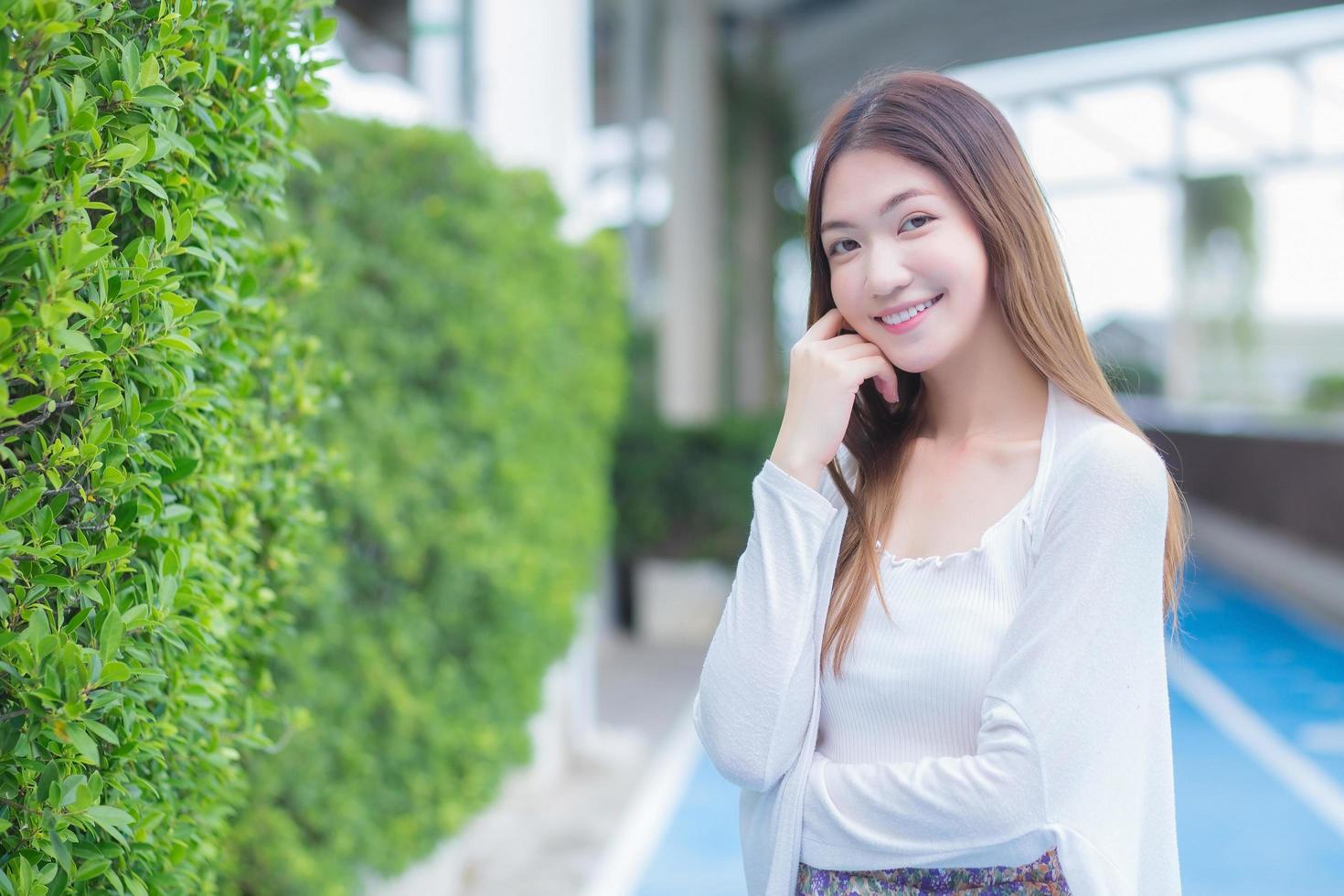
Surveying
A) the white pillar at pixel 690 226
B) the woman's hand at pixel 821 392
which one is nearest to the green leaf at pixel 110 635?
the woman's hand at pixel 821 392

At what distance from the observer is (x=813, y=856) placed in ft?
4.42

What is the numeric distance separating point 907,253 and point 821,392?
0.20 meters

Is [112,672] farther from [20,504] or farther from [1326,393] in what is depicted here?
[1326,393]

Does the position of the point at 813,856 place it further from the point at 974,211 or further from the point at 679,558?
the point at 679,558

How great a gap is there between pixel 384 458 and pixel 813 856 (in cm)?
221

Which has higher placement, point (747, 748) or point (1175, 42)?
point (1175, 42)

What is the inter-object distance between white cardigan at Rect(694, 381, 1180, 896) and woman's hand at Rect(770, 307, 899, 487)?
1.5 inches

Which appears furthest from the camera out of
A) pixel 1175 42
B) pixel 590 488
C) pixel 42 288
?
pixel 1175 42

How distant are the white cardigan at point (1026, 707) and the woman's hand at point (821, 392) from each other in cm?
4

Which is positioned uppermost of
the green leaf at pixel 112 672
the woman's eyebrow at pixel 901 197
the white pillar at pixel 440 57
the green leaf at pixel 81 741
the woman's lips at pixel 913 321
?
the white pillar at pixel 440 57

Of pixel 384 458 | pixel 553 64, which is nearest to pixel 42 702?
pixel 384 458

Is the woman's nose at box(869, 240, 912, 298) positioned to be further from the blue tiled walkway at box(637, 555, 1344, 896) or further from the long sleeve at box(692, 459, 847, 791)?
the blue tiled walkway at box(637, 555, 1344, 896)

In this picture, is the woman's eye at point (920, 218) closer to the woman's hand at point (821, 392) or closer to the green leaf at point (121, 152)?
the woman's hand at point (821, 392)

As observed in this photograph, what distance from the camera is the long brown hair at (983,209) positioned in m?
1.38
